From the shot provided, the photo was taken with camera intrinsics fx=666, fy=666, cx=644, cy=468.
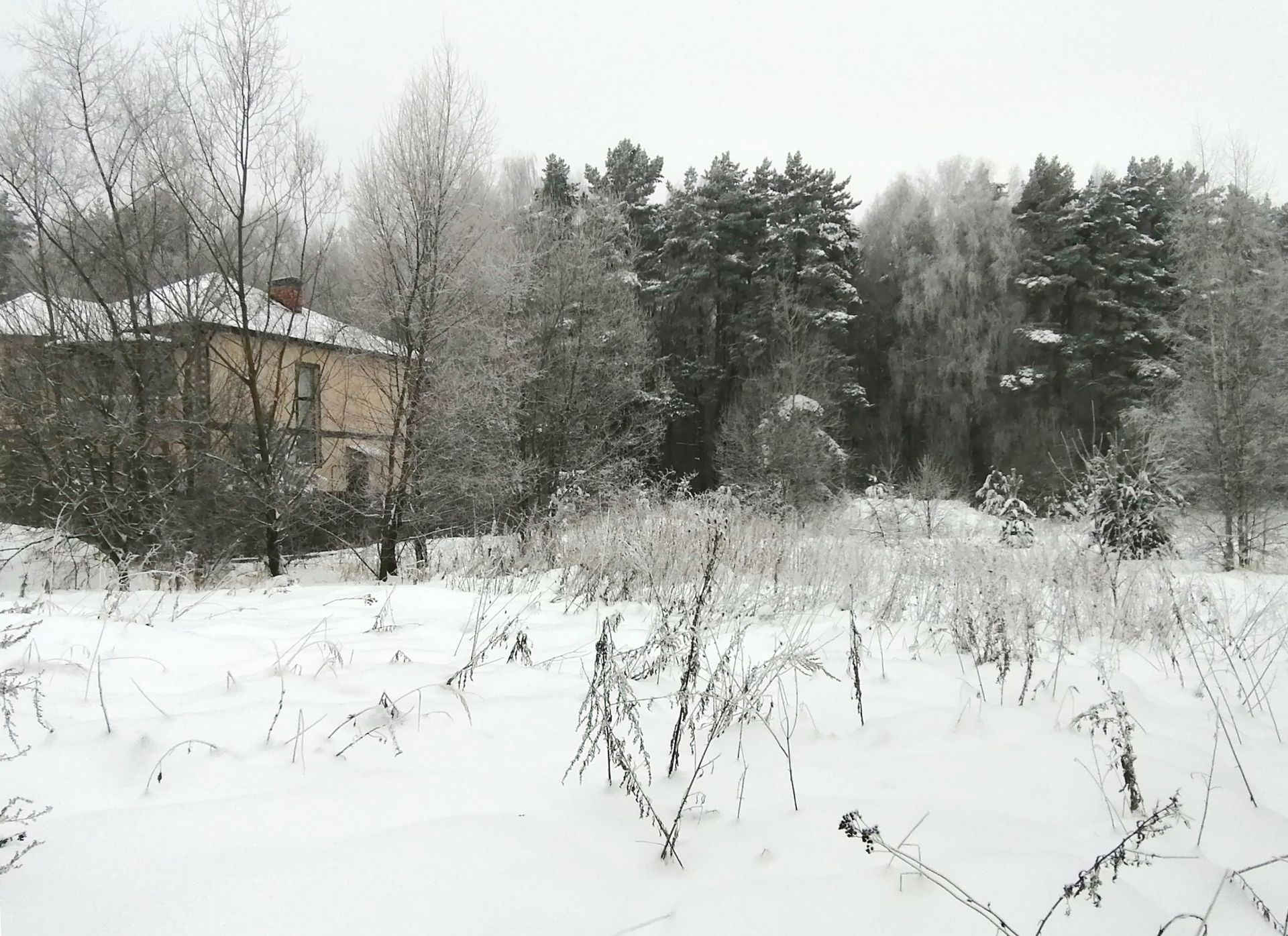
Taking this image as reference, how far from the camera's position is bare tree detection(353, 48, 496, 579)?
975 cm

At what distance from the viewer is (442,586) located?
15.6ft

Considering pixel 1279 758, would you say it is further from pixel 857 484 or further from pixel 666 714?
pixel 857 484

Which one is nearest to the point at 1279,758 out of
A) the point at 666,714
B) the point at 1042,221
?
the point at 666,714

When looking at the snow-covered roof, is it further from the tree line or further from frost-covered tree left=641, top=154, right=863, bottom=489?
frost-covered tree left=641, top=154, right=863, bottom=489

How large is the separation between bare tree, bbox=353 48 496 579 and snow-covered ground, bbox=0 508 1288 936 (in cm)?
714

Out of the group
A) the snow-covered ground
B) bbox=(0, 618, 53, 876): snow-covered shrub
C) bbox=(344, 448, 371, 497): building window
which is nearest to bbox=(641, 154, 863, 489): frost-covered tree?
bbox=(344, 448, 371, 497): building window

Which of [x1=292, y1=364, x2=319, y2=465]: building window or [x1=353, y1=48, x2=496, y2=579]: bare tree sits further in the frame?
[x1=292, y1=364, x2=319, y2=465]: building window

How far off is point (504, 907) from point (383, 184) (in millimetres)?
10639

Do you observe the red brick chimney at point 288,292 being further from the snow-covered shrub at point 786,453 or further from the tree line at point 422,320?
the snow-covered shrub at point 786,453

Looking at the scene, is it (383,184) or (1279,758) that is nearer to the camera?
(1279,758)

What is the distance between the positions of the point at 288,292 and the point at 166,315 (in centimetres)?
187

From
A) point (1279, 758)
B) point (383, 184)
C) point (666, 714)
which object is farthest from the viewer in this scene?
point (383, 184)

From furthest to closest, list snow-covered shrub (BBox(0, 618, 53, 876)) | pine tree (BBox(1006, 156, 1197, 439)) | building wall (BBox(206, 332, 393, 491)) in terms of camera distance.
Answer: pine tree (BBox(1006, 156, 1197, 439))
building wall (BBox(206, 332, 393, 491))
snow-covered shrub (BBox(0, 618, 53, 876))

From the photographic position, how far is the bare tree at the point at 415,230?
9750 millimetres
